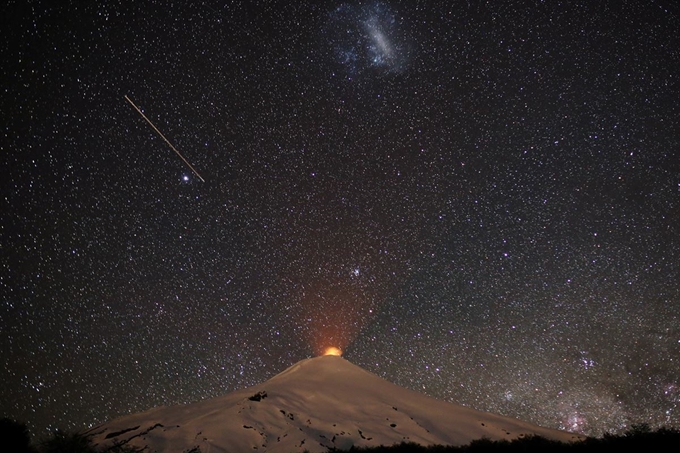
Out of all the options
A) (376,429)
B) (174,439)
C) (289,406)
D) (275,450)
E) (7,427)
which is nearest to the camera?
(7,427)

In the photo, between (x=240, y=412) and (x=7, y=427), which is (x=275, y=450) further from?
(x=7, y=427)

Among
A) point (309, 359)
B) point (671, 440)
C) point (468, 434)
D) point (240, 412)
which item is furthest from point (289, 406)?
point (671, 440)

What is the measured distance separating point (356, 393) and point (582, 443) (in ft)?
54.1

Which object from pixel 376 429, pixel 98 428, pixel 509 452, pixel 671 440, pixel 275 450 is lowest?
pixel 98 428

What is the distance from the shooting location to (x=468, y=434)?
1769 centimetres

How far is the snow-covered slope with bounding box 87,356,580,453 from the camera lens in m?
15.5

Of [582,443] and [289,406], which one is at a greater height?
[582,443]

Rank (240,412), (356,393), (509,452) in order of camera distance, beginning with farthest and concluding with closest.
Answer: (356,393), (240,412), (509,452)

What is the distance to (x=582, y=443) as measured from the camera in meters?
8.48

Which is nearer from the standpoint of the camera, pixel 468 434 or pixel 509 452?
pixel 509 452

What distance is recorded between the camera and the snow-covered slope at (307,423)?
15.5 metres

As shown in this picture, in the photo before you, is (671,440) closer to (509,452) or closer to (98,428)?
(509,452)

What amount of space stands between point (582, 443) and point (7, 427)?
11.3 metres

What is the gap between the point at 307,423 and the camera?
17.7 metres
